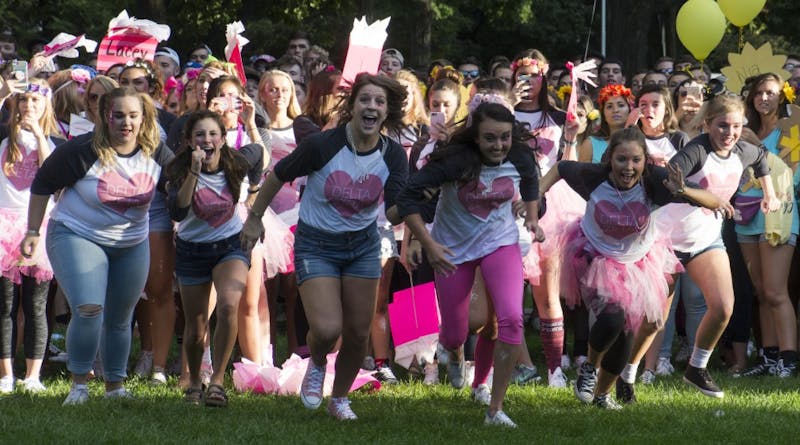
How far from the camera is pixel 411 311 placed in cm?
941

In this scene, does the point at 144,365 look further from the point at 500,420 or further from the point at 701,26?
the point at 701,26

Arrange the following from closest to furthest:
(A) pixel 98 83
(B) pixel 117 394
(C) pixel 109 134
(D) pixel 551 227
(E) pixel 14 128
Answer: (C) pixel 109 134 < (B) pixel 117 394 < (E) pixel 14 128 < (A) pixel 98 83 < (D) pixel 551 227

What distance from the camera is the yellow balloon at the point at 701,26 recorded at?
1584 cm

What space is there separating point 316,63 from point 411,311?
15.4 feet

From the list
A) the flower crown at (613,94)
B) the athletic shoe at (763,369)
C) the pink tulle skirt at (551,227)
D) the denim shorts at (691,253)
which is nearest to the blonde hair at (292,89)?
the pink tulle skirt at (551,227)

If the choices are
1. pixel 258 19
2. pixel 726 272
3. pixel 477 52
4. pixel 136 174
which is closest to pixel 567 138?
pixel 726 272

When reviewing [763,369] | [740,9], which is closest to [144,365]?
[763,369]

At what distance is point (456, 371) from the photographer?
8703mm

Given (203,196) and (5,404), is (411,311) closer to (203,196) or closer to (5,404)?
(203,196)

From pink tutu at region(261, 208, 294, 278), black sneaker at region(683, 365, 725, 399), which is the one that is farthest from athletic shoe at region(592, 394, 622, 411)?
pink tutu at region(261, 208, 294, 278)

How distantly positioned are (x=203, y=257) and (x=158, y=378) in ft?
5.19

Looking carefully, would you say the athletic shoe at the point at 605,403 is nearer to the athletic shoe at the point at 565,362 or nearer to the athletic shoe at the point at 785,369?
the athletic shoe at the point at 565,362

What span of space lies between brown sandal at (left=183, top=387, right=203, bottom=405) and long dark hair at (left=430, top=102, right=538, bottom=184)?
2.14 metres

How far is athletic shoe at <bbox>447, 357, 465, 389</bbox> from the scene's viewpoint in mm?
8641
